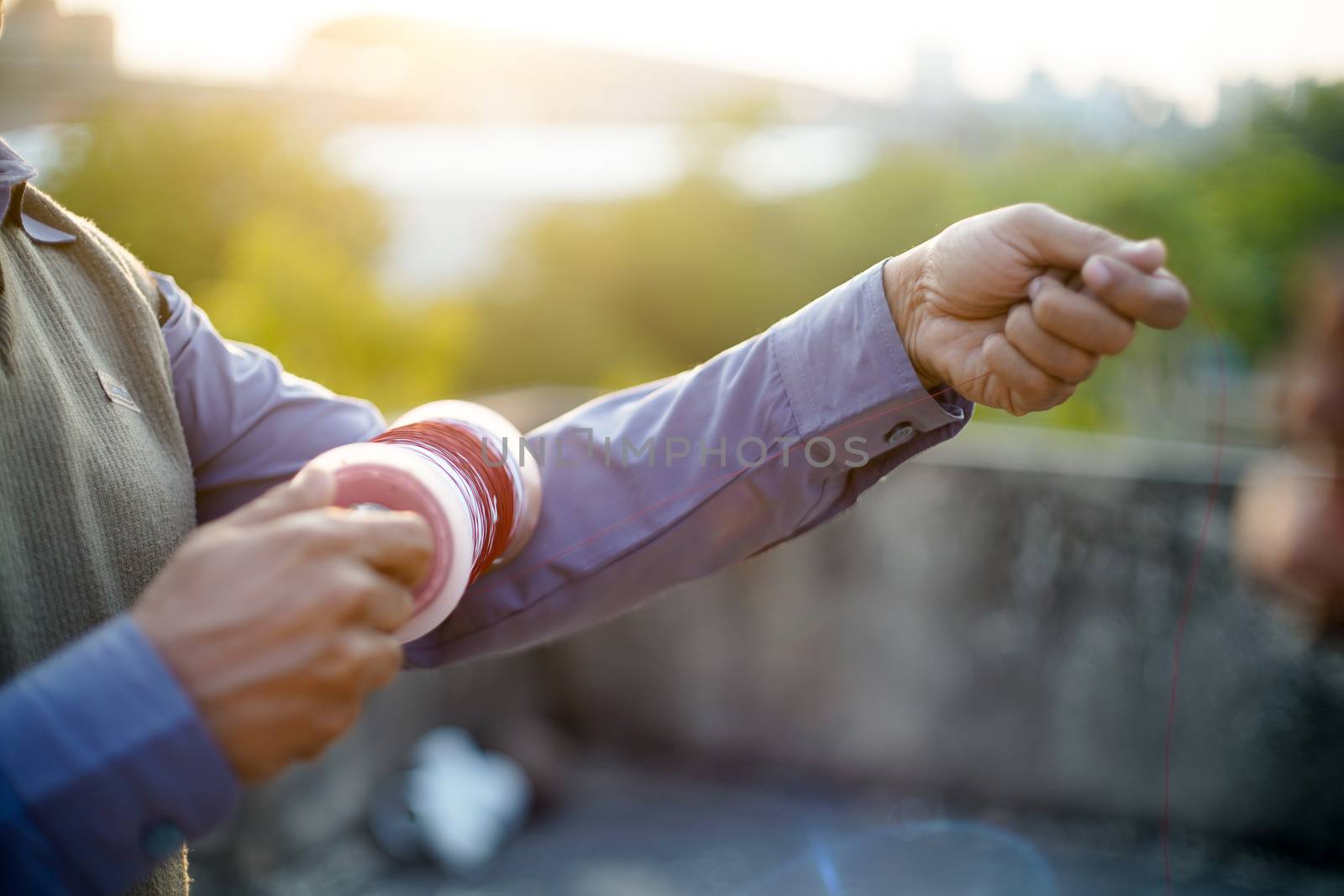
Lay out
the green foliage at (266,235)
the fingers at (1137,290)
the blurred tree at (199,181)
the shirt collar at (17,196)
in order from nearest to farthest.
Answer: the fingers at (1137,290) < the shirt collar at (17,196) < the green foliage at (266,235) < the blurred tree at (199,181)

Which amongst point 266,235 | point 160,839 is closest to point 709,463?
point 160,839

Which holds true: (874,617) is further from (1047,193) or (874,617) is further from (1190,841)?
(1047,193)

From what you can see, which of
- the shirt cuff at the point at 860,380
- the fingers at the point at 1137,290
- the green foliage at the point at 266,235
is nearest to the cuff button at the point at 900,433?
the shirt cuff at the point at 860,380

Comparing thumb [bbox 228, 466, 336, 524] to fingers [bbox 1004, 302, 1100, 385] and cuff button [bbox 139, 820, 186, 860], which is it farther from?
fingers [bbox 1004, 302, 1100, 385]

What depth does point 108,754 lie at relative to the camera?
703 millimetres

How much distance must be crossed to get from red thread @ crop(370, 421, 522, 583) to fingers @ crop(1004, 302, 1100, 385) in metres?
0.58

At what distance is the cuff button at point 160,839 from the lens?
28.5 inches

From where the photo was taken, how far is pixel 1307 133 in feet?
43.3

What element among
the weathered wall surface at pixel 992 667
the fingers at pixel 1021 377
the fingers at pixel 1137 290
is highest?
the fingers at pixel 1137 290

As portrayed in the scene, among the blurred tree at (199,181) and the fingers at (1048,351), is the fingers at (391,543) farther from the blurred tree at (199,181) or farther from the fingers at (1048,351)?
the blurred tree at (199,181)

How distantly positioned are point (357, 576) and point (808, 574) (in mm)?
3084

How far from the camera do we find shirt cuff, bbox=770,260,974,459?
109 cm

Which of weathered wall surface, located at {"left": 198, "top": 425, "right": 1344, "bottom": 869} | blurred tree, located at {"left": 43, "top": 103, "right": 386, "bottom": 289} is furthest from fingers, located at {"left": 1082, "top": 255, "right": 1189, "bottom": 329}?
blurred tree, located at {"left": 43, "top": 103, "right": 386, "bottom": 289}

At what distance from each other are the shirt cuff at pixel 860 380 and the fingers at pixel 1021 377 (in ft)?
0.35
